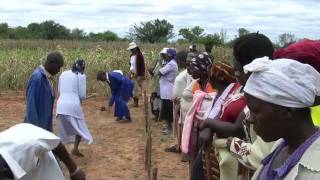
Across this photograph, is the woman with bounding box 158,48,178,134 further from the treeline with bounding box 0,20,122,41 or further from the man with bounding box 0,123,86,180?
the treeline with bounding box 0,20,122,41

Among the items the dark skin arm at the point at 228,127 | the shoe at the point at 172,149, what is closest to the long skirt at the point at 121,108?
the shoe at the point at 172,149

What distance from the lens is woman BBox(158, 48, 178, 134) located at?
8953 mm

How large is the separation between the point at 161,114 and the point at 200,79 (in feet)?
16.2

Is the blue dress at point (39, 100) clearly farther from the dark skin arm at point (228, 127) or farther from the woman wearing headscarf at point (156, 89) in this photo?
the woman wearing headscarf at point (156, 89)

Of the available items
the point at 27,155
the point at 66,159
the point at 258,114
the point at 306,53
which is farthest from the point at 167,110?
the point at 258,114

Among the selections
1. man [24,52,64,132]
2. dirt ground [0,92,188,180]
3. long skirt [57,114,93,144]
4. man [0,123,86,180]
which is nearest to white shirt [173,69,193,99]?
dirt ground [0,92,188,180]

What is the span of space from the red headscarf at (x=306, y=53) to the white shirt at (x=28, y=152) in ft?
4.20

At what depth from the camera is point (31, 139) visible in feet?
8.80

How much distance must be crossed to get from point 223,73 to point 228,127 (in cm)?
63

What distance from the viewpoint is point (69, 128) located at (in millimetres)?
7676

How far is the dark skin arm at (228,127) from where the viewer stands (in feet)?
10.4

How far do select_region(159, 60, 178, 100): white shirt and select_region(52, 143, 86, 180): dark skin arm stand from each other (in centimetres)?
548

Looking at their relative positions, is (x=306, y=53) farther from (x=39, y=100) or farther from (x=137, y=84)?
(x=137, y=84)

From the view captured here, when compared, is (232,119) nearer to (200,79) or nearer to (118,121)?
(200,79)
